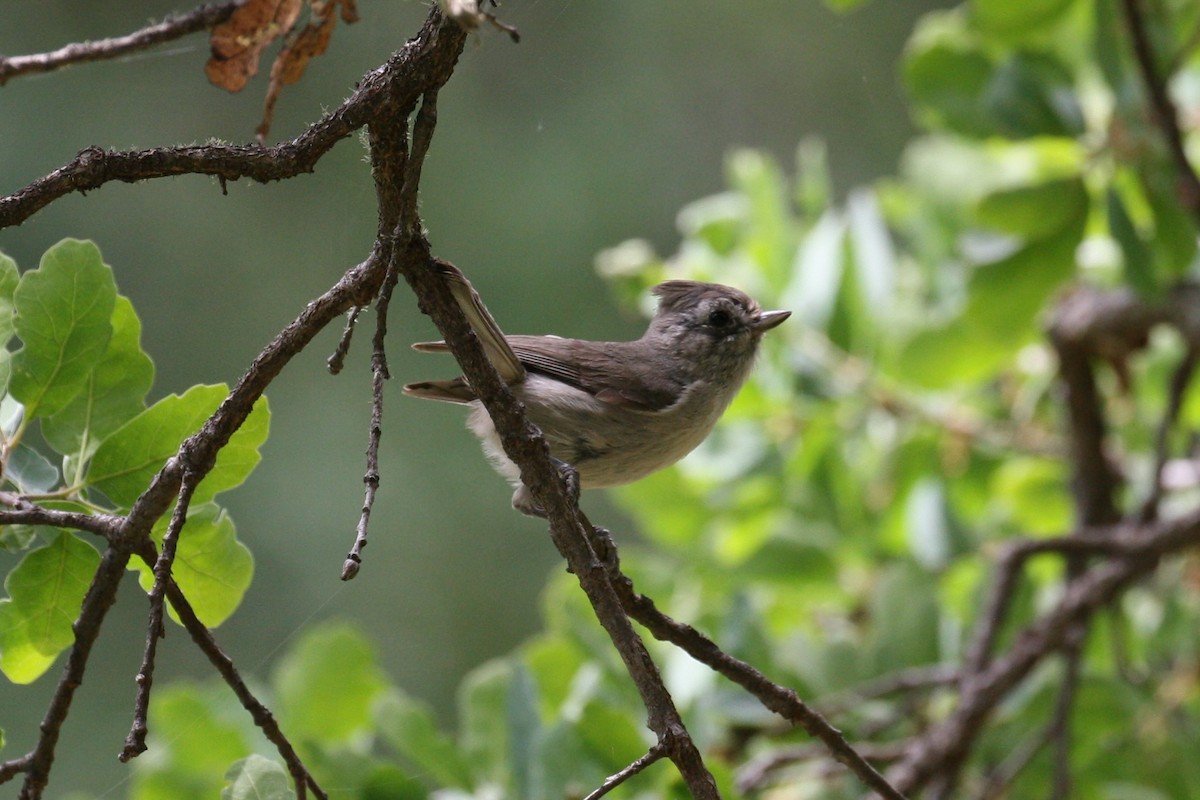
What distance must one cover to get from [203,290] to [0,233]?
861 mm

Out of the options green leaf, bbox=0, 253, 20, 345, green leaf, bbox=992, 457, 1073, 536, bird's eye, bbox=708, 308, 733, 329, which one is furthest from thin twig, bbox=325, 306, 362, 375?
green leaf, bbox=992, 457, 1073, 536

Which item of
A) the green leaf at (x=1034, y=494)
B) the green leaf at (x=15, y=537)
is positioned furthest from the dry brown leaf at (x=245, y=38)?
the green leaf at (x=1034, y=494)

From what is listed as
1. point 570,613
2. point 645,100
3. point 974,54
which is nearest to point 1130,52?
point 974,54

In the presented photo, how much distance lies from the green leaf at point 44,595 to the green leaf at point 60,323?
157 millimetres

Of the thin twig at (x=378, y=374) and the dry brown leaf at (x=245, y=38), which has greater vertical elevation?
the dry brown leaf at (x=245, y=38)

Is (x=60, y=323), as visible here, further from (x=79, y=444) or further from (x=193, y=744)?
(x=193, y=744)

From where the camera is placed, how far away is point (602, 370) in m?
1.93

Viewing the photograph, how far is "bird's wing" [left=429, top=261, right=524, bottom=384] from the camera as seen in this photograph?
3.89ft

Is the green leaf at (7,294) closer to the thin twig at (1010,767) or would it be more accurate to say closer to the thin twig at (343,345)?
the thin twig at (343,345)

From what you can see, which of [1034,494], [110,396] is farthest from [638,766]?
[1034,494]

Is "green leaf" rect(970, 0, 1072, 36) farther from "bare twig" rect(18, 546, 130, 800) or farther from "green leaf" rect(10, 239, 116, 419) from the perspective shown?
"bare twig" rect(18, 546, 130, 800)

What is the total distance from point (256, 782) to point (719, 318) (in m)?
1.15

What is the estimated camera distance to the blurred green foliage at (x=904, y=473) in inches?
86.6

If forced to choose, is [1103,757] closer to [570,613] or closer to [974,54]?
[570,613]
